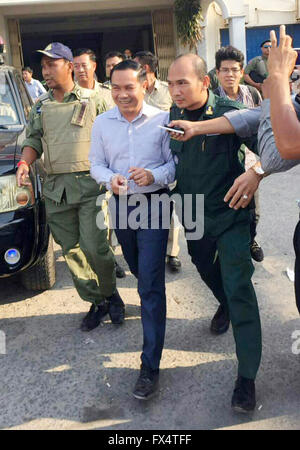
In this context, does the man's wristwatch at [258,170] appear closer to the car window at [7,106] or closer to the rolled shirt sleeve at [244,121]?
the rolled shirt sleeve at [244,121]

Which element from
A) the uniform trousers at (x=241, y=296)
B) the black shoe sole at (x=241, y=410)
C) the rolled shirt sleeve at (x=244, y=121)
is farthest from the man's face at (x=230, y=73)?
the black shoe sole at (x=241, y=410)

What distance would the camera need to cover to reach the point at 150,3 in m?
13.0

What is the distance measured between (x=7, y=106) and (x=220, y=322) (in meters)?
2.73

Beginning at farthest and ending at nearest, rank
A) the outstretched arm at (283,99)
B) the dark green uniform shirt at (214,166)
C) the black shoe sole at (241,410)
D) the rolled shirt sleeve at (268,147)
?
the dark green uniform shirt at (214,166), the black shoe sole at (241,410), the rolled shirt sleeve at (268,147), the outstretched arm at (283,99)

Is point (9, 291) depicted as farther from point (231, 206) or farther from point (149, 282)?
point (231, 206)

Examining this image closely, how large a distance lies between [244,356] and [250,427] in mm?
339

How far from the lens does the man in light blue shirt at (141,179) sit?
2723 mm

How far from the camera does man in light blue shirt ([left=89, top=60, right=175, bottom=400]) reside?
8.93 ft

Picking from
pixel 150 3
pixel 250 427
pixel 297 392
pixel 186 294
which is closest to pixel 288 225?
pixel 186 294

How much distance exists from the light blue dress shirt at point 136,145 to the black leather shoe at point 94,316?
42.1 inches

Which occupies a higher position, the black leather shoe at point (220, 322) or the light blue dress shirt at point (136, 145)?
the light blue dress shirt at point (136, 145)

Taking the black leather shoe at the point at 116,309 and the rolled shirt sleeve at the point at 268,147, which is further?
the black leather shoe at the point at 116,309

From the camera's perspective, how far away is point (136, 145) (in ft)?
9.36

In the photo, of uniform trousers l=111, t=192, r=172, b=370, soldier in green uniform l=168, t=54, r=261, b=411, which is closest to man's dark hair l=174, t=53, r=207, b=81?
soldier in green uniform l=168, t=54, r=261, b=411
